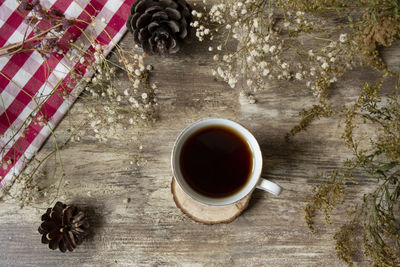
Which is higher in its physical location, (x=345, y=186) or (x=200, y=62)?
(x=200, y=62)

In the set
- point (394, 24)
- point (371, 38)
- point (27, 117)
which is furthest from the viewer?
point (27, 117)

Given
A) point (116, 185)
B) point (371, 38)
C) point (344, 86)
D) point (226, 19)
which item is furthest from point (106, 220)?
point (371, 38)

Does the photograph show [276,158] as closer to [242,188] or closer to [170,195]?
[242,188]

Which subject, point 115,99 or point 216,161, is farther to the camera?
point 115,99

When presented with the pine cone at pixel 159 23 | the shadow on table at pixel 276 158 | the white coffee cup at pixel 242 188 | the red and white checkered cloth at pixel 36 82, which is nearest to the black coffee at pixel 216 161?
the white coffee cup at pixel 242 188

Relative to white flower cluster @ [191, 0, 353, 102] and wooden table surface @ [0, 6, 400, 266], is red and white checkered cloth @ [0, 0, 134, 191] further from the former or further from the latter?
white flower cluster @ [191, 0, 353, 102]

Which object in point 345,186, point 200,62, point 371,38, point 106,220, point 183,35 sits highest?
point 183,35

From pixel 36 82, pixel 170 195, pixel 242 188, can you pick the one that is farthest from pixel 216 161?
pixel 36 82

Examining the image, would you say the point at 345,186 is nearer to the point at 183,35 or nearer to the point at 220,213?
the point at 220,213

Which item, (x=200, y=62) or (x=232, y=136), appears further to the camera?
(x=200, y=62)
